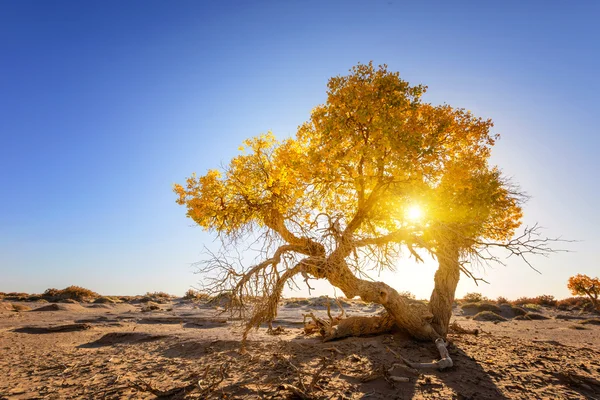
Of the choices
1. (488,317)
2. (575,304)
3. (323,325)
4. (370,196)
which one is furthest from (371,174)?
(575,304)

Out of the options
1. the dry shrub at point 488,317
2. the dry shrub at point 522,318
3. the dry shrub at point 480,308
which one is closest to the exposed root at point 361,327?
the dry shrub at point 488,317

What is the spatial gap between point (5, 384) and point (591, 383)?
10952mm

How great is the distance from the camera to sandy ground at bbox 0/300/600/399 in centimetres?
539

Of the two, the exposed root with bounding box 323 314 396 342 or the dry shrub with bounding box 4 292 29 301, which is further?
the dry shrub with bounding box 4 292 29 301

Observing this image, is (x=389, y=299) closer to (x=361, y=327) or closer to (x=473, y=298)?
(x=361, y=327)

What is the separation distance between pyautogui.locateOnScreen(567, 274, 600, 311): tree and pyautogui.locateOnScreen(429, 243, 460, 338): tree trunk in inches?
849

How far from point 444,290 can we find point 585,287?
921 inches

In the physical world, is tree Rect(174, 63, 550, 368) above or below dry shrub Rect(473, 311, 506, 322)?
above

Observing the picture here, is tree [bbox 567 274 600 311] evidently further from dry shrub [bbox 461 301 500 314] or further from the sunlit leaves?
the sunlit leaves

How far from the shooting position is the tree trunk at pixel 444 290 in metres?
9.52

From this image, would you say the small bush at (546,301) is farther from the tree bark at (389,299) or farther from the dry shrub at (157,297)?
the dry shrub at (157,297)

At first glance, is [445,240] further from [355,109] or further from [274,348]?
[274,348]

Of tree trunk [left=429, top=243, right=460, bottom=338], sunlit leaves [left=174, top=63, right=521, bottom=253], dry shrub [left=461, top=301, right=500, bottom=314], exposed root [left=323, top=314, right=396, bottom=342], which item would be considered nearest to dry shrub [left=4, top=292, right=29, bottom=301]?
sunlit leaves [left=174, top=63, right=521, bottom=253]

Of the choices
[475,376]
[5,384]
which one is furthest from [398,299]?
[5,384]
